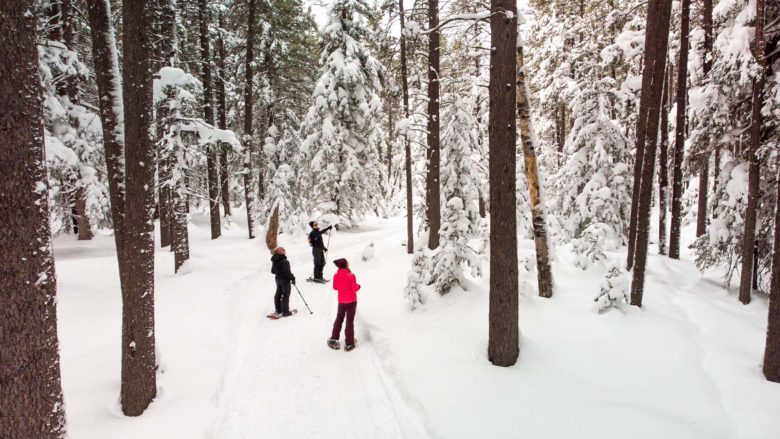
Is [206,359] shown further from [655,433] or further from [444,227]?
[655,433]

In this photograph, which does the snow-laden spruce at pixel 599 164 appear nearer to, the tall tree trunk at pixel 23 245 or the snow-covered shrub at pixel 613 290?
the snow-covered shrub at pixel 613 290

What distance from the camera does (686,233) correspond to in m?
24.2

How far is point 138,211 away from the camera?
17.3ft

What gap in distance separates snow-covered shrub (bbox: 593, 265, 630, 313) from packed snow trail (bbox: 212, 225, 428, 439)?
15.6ft

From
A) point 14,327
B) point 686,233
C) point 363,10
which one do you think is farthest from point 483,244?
point 686,233

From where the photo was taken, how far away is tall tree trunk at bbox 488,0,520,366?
5.96m

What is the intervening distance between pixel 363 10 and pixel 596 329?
18.2m

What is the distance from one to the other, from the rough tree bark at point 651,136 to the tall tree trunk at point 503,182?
403 centimetres

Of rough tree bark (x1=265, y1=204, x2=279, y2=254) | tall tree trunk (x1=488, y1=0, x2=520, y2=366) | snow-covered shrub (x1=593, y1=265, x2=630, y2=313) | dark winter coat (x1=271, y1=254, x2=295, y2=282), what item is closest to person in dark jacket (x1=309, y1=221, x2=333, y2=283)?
dark winter coat (x1=271, y1=254, x2=295, y2=282)

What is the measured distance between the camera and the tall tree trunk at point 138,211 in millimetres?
5066

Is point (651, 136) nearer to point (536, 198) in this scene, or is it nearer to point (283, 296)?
point (536, 198)

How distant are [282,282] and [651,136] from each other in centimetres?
895

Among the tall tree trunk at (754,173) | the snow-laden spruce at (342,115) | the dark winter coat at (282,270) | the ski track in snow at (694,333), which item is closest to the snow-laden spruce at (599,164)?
the ski track in snow at (694,333)

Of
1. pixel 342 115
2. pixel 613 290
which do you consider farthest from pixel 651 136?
pixel 342 115
